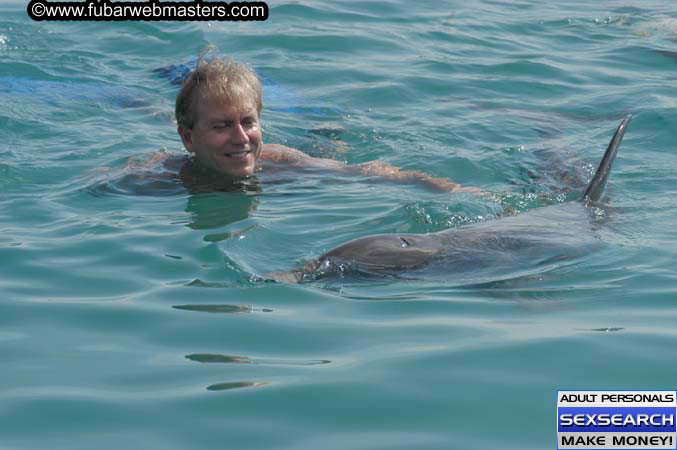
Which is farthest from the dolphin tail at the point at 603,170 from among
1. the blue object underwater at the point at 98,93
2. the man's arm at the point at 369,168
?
the blue object underwater at the point at 98,93

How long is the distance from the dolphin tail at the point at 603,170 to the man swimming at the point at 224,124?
1.02 metres

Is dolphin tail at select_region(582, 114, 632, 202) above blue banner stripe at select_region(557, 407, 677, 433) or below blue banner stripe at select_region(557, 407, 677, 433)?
above

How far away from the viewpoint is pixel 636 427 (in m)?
3.46

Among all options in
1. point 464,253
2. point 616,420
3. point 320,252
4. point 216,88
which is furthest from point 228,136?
point 616,420

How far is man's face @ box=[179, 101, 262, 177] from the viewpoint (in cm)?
689

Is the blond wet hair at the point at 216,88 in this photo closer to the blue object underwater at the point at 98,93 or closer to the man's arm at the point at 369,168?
the man's arm at the point at 369,168

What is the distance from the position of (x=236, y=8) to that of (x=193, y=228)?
26.3 ft

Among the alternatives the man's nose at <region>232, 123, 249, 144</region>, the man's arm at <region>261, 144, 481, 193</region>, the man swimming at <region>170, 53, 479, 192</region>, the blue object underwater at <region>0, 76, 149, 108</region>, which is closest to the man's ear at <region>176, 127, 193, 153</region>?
the man swimming at <region>170, 53, 479, 192</region>

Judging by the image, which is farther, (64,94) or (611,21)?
(611,21)

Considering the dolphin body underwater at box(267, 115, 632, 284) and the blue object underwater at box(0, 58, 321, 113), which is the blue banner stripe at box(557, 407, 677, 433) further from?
the blue object underwater at box(0, 58, 321, 113)

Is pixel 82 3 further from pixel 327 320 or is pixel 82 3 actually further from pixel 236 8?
pixel 327 320

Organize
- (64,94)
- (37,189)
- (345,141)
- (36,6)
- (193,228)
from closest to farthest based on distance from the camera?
(193,228) → (37,189) → (345,141) → (64,94) → (36,6)

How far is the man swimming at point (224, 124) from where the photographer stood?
22.6 ft

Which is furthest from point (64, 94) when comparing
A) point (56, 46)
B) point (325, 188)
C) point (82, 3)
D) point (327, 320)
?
point (327, 320)
